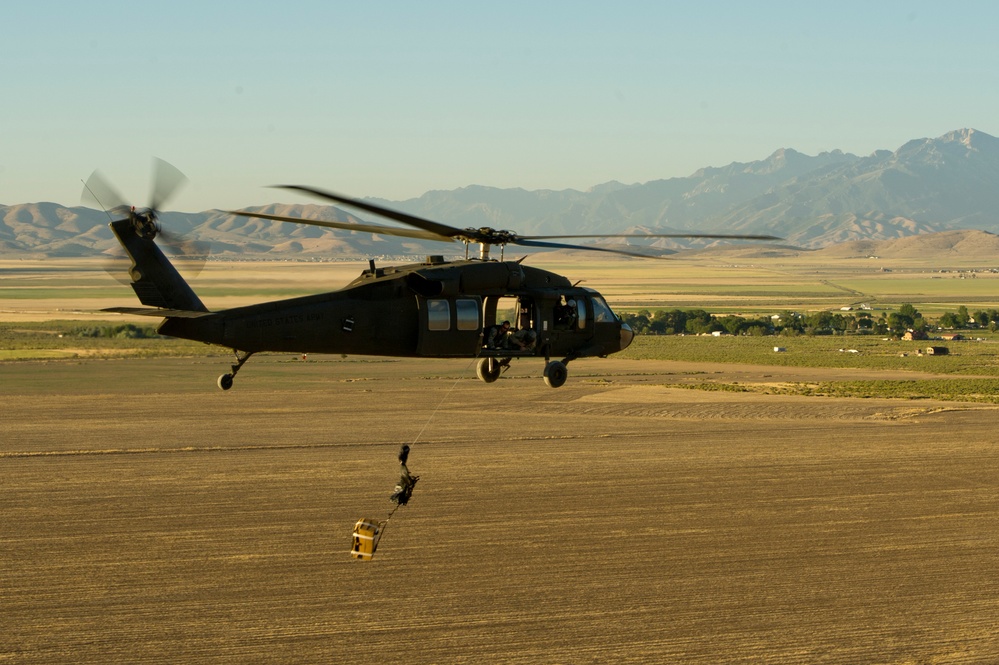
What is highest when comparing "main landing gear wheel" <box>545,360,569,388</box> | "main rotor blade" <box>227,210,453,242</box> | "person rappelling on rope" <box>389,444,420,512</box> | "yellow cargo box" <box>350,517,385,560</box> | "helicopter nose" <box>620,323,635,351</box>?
"main rotor blade" <box>227,210,453,242</box>

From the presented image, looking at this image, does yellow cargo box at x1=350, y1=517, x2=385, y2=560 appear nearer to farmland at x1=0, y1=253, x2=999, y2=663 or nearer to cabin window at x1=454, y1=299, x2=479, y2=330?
farmland at x1=0, y1=253, x2=999, y2=663

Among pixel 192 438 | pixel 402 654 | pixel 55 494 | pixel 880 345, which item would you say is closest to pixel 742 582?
pixel 402 654

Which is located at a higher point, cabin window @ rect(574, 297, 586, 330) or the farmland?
cabin window @ rect(574, 297, 586, 330)

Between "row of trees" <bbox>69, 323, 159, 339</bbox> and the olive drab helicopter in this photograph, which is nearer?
the olive drab helicopter

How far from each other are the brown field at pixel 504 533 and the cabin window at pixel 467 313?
1150 cm

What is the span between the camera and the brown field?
39156 millimetres

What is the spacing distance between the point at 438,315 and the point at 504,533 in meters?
20.9

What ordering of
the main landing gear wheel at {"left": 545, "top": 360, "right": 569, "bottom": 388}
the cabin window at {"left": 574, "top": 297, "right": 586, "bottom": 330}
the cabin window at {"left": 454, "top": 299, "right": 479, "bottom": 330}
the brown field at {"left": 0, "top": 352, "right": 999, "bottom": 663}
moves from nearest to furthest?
the cabin window at {"left": 454, "top": 299, "right": 479, "bottom": 330} < the main landing gear wheel at {"left": 545, "top": 360, "right": 569, "bottom": 388} < the cabin window at {"left": 574, "top": 297, "right": 586, "bottom": 330} < the brown field at {"left": 0, "top": 352, "right": 999, "bottom": 663}

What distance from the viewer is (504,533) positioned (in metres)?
50.5

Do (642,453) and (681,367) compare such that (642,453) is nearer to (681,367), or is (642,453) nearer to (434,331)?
(434,331)

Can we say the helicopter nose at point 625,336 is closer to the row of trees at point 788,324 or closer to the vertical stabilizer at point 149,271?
the vertical stabilizer at point 149,271

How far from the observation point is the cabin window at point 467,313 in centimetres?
3189

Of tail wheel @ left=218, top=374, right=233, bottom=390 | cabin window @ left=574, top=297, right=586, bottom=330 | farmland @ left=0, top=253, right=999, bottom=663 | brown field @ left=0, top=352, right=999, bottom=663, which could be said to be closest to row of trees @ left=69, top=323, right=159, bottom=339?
farmland @ left=0, top=253, right=999, bottom=663

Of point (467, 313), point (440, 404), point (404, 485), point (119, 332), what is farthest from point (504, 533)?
point (119, 332)
